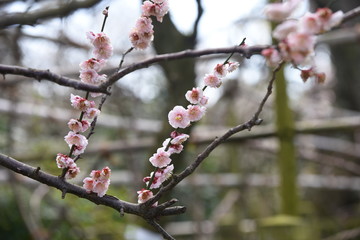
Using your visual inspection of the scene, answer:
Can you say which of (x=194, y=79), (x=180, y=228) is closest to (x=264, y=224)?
(x=194, y=79)

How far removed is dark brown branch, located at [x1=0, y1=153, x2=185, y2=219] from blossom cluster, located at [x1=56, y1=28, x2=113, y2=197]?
0.04 ft

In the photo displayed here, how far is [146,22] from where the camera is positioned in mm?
671

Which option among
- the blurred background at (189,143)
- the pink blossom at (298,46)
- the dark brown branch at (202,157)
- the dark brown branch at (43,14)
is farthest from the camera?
the blurred background at (189,143)

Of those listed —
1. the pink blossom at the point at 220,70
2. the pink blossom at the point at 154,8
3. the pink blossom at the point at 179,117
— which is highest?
the pink blossom at the point at 154,8

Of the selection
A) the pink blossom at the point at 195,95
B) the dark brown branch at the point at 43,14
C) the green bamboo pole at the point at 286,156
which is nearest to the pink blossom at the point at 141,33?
A: the pink blossom at the point at 195,95

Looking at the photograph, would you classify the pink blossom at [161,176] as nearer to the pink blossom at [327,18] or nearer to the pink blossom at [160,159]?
the pink blossom at [160,159]

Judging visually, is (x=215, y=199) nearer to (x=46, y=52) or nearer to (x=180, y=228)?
(x=180, y=228)

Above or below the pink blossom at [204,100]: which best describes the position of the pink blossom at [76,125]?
below

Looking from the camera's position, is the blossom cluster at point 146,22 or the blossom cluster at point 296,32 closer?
the blossom cluster at point 296,32

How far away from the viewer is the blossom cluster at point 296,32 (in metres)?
0.48

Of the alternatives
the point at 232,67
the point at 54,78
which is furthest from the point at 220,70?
the point at 54,78

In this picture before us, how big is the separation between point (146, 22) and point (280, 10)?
231mm

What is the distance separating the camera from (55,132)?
3.79 meters

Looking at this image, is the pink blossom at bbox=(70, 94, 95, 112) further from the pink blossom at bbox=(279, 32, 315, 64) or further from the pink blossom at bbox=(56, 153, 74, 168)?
the pink blossom at bbox=(279, 32, 315, 64)
